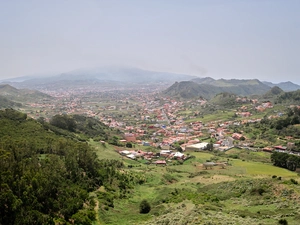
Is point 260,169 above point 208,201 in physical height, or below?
below

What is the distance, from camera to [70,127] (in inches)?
2429

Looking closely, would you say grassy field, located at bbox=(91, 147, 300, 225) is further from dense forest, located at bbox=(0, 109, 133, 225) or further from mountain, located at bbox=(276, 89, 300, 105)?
mountain, located at bbox=(276, 89, 300, 105)

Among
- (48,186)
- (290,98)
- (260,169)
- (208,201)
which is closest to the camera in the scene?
(48,186)

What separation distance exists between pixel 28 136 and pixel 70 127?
27.3 m

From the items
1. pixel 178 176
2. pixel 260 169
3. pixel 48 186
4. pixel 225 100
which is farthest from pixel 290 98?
pixel 48 186

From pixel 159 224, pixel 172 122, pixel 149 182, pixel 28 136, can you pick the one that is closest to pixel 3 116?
pixel 28 136

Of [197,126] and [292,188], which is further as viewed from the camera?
[197,126]

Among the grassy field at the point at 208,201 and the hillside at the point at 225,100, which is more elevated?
the hillside at the point at 225,100

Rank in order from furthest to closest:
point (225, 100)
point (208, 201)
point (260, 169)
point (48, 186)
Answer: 1. point (225, 100)
2. point (260, 169)
3. point (208, 201)
4. point (48, 186)

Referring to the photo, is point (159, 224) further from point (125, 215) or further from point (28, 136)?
point (28, 136)

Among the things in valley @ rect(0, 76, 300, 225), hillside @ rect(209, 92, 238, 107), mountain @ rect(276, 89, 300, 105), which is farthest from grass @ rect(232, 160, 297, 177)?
hillside @ rect(209, 92, 238, 107)

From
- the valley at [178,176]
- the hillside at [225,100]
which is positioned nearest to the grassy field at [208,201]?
the valley at [178,176]

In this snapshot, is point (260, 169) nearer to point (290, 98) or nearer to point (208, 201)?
point (208, 201)

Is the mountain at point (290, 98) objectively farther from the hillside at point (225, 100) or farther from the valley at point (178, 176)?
the valley at point (178, 176)
